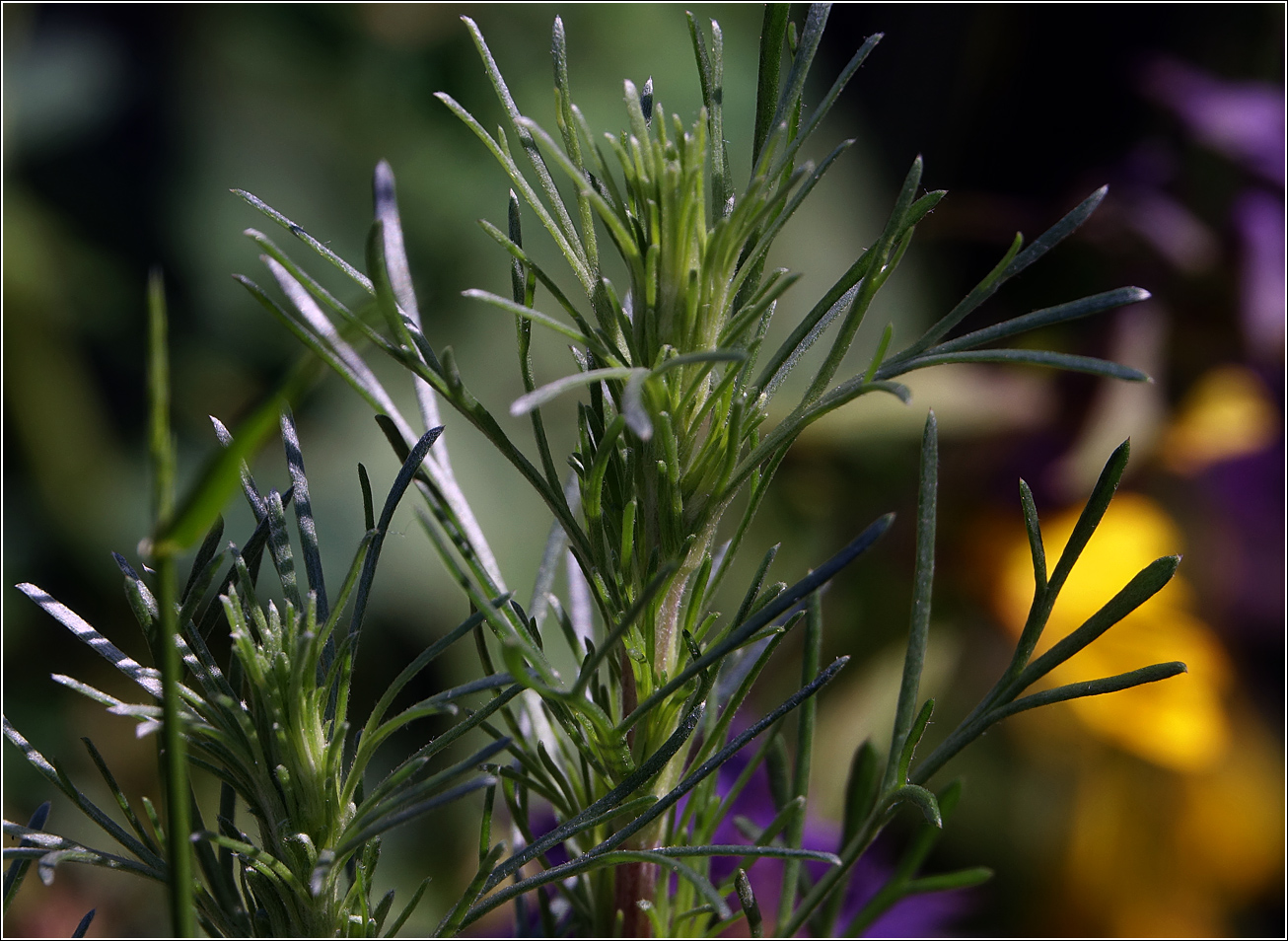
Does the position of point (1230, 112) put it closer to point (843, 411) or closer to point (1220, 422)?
point (1220, 422)

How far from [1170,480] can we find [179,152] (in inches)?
25.1

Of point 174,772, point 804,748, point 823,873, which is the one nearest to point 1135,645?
point 823,873

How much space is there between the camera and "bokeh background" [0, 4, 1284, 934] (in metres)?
0.55

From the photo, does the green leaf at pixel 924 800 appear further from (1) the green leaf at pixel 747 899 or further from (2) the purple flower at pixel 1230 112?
(2) the purple flower at pixel 1230 112

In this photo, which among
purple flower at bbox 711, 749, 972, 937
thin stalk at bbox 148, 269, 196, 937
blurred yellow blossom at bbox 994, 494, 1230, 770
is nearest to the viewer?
thin stalk at bbox 148, 269, 196, 937

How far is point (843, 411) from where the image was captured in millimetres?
570

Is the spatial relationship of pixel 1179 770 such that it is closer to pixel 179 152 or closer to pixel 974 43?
pixel 974 43

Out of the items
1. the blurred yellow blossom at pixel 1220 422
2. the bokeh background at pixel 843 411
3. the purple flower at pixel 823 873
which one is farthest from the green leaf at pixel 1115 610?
the blurred yellow blossom at pixel 1220 422

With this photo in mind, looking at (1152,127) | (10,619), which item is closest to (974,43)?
(1152,127)

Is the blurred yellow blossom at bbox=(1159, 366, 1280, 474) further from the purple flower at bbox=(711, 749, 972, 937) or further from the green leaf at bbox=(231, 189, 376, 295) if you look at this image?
the green leaf at bbox=(231, 189, 376, 295)

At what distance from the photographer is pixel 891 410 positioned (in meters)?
0.58

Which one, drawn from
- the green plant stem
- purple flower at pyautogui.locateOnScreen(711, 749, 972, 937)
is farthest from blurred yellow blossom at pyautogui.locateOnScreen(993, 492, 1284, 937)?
the green plant stem

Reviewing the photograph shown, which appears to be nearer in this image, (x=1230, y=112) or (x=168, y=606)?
(x=168, y=606)

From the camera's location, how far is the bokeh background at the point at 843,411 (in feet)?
1.79
